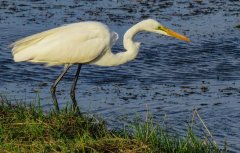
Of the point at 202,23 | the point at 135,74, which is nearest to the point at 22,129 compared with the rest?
the point at 135,74

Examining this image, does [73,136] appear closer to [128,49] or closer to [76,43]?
[76,43]

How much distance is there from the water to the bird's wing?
2.96 ft

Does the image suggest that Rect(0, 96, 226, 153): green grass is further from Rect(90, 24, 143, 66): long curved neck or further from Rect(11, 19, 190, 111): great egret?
Rect(90, 24, 143, 66): long curved neck

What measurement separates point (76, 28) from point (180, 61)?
5271mm

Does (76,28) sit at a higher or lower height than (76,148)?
higher

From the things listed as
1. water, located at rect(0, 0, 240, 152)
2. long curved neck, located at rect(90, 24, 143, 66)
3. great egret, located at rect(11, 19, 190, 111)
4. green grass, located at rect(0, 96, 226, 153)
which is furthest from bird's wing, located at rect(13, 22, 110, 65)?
green grass, located at rect(0, 96, 226, 153)

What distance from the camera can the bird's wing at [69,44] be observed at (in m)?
8.61

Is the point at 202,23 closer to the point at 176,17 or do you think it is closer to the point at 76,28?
the point at 176,17

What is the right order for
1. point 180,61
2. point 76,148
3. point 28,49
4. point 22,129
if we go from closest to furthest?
point 76,148 → point 22,129 → point 28,49 → point 180,61

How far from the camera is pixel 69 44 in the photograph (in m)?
8.81

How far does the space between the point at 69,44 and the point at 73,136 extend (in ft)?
6.70

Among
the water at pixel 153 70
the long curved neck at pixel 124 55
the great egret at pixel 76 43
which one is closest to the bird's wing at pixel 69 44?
the great egret at pixel 76 43

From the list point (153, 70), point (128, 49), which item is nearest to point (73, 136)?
point (128, 49)

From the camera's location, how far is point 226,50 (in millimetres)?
14750
